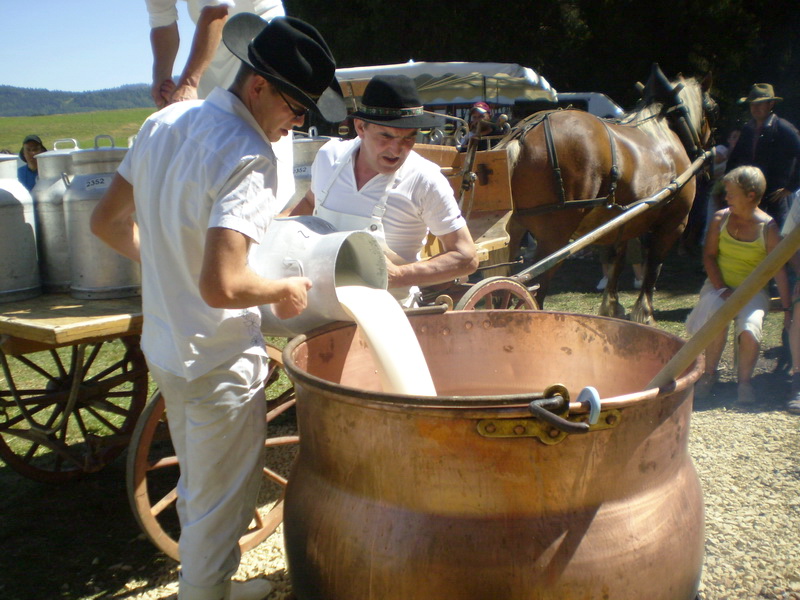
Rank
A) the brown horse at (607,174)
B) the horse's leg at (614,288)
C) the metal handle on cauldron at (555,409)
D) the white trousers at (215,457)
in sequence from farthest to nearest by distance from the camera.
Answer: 1. the horse's leg at (614,288)
2. the brown horse at (607,174)
3. the white trousers at (215,457)
4. the metal handle on cauldron at (555,409)

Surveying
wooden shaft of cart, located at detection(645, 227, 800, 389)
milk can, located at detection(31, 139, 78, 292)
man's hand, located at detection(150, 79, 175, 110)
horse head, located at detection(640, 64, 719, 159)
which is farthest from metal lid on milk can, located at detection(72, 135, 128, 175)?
horse head, located at detection(640, 64, 719, 159)

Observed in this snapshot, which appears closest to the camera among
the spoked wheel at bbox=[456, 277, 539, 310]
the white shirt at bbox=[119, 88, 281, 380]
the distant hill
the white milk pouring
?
the white shirt at bbox=[119, 88, 281, 380]

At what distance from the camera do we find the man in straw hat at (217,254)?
1825 millimetres

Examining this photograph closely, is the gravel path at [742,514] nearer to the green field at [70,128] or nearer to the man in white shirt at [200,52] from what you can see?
the man in white shirt at [200,52]

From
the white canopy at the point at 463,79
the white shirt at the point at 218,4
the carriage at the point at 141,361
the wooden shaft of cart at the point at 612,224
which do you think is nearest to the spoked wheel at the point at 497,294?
the carriage at the point at 141,361

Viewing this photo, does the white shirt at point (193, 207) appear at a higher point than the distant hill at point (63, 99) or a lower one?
lower

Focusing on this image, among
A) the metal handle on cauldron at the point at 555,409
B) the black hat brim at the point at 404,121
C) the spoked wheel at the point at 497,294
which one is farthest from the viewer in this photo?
the spoked wheel at the point at 497,294

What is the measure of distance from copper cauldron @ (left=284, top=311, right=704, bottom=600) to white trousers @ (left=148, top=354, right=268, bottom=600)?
214 mm

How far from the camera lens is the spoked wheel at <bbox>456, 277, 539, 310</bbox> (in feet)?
12.1

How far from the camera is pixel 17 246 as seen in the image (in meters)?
2.74

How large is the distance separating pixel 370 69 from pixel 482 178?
668cm

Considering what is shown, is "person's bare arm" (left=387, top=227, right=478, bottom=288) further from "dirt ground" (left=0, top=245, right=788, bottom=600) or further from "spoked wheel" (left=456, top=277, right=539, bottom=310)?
"dirt ground" (left=0, top=245, right=788, bottom=600)

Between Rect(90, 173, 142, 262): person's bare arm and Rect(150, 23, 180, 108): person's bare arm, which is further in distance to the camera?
Rect(150, 23, 180, 108): person's bare arm

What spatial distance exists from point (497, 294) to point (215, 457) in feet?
8.23
